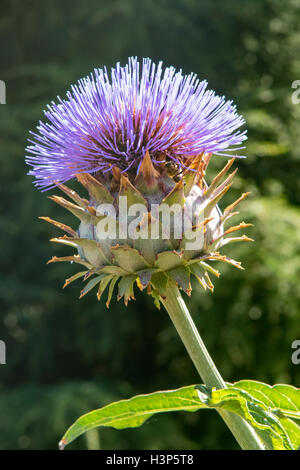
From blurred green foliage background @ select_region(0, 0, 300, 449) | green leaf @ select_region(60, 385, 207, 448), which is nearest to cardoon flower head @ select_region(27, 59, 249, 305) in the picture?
green leaf @ select_region(60, 385, 207, 448)

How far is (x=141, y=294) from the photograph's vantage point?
245 cm

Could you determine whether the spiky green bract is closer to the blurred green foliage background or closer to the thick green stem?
the thick green stem

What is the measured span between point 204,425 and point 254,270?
0.74 metres

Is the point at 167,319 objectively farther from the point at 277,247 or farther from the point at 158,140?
the point at 158,140

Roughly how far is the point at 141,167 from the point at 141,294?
65.9 inches

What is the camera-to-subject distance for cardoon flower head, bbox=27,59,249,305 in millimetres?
785

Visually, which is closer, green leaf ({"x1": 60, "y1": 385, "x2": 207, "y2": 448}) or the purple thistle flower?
green leaf ({"x1": 60, "y1": 385, "x2": 207, "y2": 448})

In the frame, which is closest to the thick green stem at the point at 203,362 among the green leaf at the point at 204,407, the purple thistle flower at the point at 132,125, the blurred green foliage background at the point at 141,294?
the green leaf at the point at 204,407

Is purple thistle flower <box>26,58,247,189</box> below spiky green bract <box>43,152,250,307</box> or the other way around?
the other way around

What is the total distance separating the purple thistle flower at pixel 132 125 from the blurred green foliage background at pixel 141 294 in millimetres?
1419

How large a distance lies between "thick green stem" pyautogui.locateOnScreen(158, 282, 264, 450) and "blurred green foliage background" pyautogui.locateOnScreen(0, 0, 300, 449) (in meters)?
1.43

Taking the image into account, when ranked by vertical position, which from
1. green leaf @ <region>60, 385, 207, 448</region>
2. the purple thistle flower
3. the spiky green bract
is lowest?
green leaf @ <region>60, 385, 207, 448</region>

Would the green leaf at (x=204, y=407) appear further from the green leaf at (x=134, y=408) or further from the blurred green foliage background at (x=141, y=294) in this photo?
the blurred green foliage background at (x=141, y=294)
